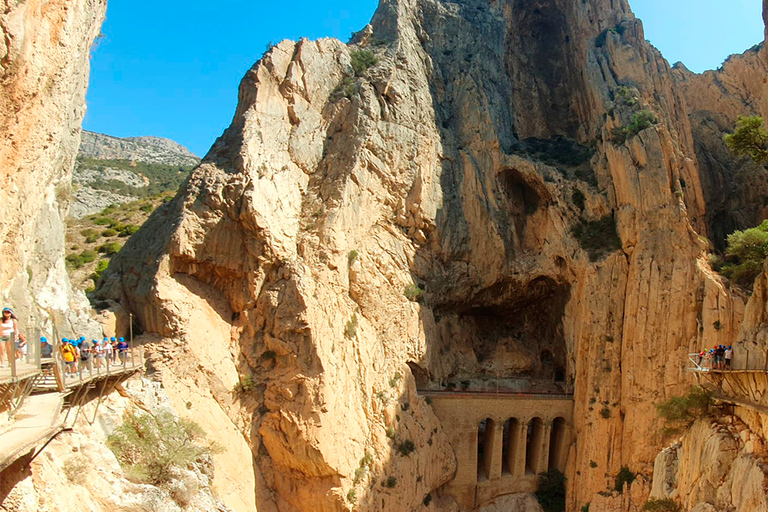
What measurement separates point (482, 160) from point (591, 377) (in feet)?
46.7

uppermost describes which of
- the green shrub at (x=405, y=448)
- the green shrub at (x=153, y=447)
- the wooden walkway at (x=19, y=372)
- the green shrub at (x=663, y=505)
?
the wooden walkway at (x=19, y=372)

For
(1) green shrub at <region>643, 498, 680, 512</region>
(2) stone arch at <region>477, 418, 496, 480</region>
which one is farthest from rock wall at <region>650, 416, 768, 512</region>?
(2) stone arch at <region>477, 418, 496, 480</region>

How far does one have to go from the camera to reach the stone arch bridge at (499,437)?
28.7m

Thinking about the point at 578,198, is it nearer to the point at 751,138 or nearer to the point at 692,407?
the point at 751,138

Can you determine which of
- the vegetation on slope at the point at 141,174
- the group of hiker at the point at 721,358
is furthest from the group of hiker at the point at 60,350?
the vegetation on slope at the point at 141,174

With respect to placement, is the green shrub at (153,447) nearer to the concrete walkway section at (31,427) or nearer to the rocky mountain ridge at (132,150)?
the concrete walkway section at (31,427)

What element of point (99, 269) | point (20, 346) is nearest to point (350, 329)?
point (20, 346)

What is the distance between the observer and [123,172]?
66250mm

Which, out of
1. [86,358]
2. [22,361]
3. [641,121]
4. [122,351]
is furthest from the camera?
[641,121]

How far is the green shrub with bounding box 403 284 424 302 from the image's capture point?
29719 millimetres

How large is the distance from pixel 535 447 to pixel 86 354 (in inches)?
916

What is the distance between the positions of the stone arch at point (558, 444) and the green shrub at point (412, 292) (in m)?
9.96

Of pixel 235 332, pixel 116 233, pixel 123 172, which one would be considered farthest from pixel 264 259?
pixel 123 172

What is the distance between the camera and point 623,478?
87.5ft
